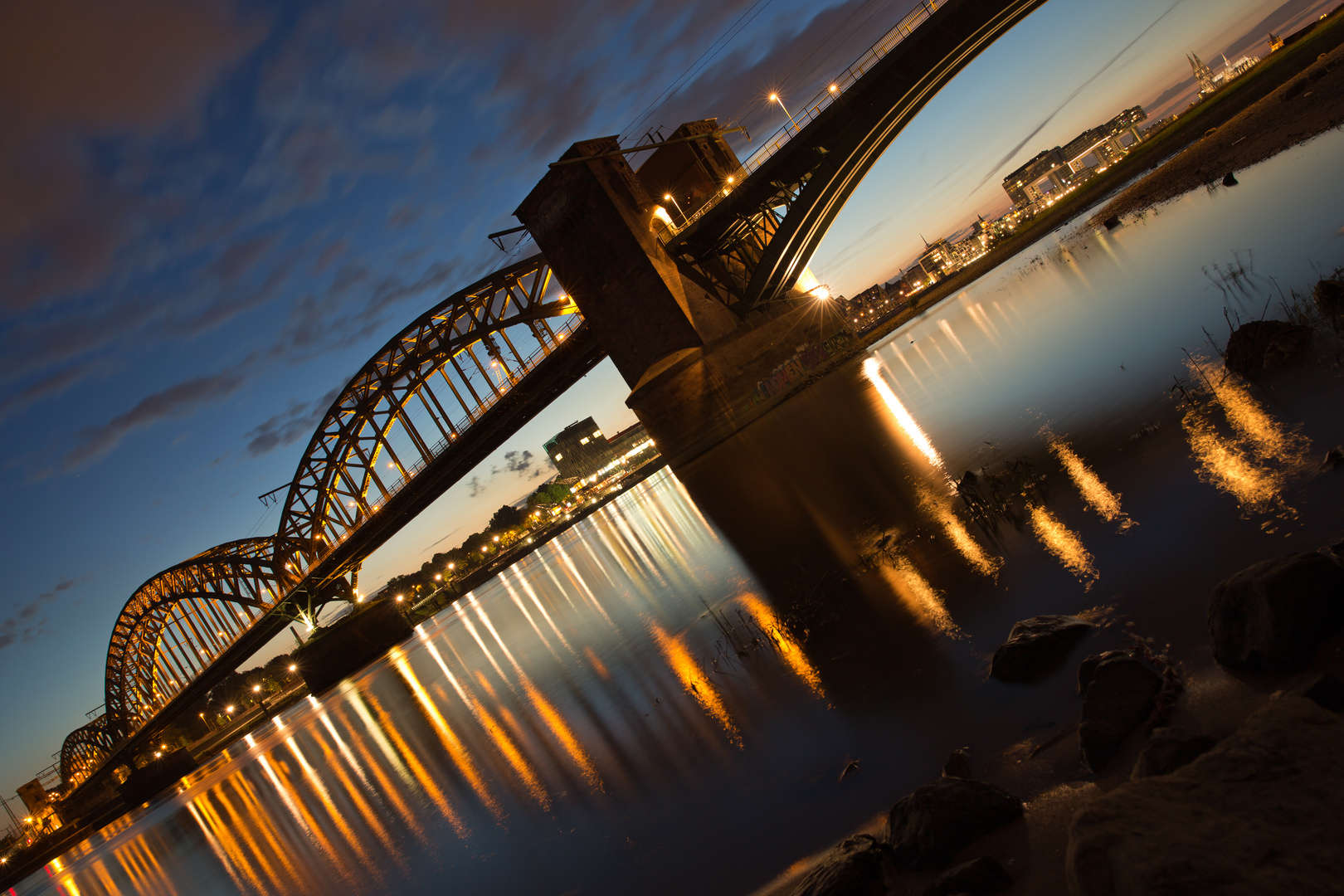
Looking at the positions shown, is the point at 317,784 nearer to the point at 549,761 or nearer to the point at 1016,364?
the point at 549,761

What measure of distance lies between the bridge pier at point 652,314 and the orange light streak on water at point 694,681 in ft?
79.8

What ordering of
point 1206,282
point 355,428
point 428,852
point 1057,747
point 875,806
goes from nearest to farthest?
point 1057,747
point 875,806
point 428,852
point 1206,282
point 355,428

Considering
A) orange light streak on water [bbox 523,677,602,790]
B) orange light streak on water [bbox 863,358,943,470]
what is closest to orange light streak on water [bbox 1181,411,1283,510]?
orange light streak on water [bbox 863,358,943,470]

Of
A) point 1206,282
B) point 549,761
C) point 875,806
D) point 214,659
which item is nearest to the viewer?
point 875,806

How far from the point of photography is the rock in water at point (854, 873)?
9.72 feet

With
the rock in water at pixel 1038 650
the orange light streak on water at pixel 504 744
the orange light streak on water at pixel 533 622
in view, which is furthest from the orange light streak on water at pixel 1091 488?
the orange light streak on water at pixel 533 622

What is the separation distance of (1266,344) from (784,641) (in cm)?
561

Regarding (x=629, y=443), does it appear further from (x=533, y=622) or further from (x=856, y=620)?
(x=856, y=620)

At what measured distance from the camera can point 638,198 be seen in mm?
34062

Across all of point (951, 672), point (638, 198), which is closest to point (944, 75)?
point (638, 198)

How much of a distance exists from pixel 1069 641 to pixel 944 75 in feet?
101

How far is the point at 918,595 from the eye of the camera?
5867 millimetres

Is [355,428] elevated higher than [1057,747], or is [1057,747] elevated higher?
[355,428]

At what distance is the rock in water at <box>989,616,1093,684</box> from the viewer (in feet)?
12.6
